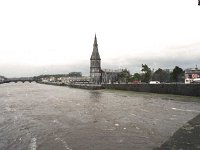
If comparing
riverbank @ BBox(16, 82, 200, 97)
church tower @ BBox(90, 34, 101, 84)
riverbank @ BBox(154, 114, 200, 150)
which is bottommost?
riverbank @ BBox(154, 114, 200, 150)

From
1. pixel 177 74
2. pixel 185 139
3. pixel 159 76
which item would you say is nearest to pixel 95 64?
pixel 159 76

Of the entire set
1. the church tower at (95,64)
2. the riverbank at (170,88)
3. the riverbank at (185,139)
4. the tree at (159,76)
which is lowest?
the riverbank at (185,139)

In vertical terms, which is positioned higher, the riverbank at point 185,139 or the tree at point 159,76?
the tree at point 159,76

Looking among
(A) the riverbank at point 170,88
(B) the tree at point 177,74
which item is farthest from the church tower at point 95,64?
(A) the riverbank at point 170,88

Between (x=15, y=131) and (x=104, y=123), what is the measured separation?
8.30 meters

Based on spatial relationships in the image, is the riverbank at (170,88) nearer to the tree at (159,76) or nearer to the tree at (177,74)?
the tree at (177,74)

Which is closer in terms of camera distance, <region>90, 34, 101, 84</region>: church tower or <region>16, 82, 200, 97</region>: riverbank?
<region>16, 82, 200, 97</region>: riverbank

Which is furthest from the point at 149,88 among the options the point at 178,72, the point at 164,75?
the point at 164,75

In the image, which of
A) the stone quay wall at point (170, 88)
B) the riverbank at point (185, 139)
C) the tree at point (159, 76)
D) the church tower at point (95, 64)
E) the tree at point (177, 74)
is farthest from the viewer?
the church tower at point (95, 64)

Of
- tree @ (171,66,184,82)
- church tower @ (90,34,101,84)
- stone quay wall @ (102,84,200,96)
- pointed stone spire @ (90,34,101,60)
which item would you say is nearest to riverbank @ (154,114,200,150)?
stone quay wall @ (102,84,200,96)

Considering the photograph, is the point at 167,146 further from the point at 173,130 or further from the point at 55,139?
the point at 55,139

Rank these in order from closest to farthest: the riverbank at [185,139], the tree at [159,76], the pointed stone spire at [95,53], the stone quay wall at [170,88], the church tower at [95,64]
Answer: the riverbank at [185,139], the stone quay wall at [170,88], the tree at [159,76], the pointed stone spire at [95,53], the church tower at [95,64]

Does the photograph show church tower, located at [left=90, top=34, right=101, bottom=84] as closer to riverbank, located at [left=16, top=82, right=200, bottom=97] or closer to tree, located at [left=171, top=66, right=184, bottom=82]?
tree, located at [left=171, top=66, right=184, bottom=82]

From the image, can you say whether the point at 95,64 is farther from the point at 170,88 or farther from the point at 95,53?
the point at 170,88
